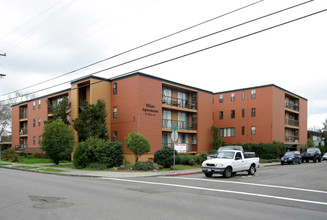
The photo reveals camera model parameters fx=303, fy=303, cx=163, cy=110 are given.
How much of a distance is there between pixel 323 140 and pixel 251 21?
69.0m

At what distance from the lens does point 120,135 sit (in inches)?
1304

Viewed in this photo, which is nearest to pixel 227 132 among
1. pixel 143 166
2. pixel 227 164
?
pixel 143 166

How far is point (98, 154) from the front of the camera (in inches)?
993

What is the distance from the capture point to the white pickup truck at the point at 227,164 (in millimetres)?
18578

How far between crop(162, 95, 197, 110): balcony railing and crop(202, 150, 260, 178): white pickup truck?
55.2ft

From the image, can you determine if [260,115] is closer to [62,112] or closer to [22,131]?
[62,112]

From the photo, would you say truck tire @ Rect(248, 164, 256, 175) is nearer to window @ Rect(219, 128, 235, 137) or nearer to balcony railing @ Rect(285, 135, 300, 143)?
window @ Rect(219, 128, 235, 137)

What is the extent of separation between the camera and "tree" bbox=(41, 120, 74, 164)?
28938mm

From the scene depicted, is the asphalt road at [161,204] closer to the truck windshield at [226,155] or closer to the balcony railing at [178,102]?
the truck windshield at [226,155]

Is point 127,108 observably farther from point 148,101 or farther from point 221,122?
point 221,122

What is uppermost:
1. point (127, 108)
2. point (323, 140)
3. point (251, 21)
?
point (251, 21)

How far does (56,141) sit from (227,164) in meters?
17.4

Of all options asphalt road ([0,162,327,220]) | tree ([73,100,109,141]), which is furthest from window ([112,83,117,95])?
asphalt road ([0,162,327,220])

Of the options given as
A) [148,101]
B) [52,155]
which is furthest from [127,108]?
[52,155]
